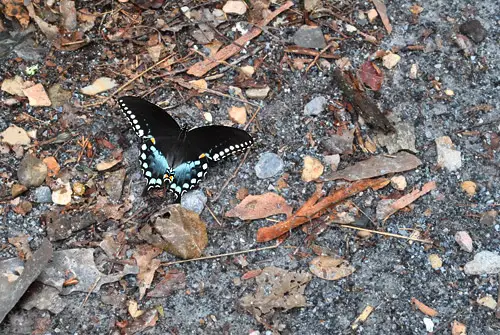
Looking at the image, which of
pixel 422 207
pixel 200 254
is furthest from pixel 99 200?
pixel 422 207

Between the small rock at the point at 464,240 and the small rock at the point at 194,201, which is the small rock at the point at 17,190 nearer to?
the small rock at the point at 194,201

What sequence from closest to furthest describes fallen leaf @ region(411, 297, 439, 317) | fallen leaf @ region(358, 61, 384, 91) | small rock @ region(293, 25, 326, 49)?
fallen leaf @ region(411, 297, 439, 317)
fallen leaf @ region(358, 61, 384, 91)
small rock @ region(293, 25, 326, 49)

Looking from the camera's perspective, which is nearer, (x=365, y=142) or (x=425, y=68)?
(x=365, y=142)

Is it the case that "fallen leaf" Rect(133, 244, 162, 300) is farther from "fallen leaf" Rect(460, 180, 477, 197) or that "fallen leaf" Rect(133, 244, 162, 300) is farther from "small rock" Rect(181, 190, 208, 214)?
"fallen leaf" Rect(460, 180, 477, 197)

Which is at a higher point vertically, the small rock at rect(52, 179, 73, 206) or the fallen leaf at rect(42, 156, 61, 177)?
the fallen leaf at rect(42, 156, 61, 177)

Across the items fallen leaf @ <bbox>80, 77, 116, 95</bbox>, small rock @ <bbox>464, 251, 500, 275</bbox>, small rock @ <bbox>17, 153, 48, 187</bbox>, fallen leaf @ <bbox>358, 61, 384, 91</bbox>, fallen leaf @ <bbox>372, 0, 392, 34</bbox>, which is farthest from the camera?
fallen leaf @ <bbox>372, 0, 392, 34</bbox>

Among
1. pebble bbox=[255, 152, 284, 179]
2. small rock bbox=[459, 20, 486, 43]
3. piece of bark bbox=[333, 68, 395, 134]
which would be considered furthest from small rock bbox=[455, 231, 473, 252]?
small rock bbox=[459, 20, 486, 43]

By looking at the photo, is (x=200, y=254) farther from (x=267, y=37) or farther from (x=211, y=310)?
(x=267, y=37)
